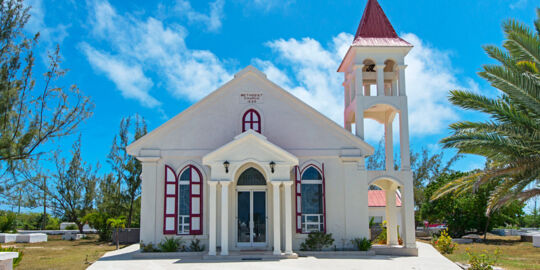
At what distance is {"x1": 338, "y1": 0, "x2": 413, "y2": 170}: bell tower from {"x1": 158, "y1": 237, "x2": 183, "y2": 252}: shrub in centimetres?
778

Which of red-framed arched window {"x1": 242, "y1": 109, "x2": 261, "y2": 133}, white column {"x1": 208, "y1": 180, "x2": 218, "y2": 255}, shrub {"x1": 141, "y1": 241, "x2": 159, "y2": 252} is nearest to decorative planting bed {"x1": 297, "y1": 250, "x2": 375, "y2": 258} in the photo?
white column {"x1": 208, "y1": 180, "x2": 218, "y2": 255}

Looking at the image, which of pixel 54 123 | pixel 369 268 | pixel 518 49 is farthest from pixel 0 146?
pixel 518 49

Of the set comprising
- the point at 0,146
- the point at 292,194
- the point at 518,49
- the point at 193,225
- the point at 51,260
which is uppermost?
the point at 518,49

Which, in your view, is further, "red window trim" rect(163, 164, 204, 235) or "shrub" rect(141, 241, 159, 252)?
"red window trim" rect(163, 164, 204, 235)

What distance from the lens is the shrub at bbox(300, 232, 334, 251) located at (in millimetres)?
16984

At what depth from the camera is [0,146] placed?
14.0 m

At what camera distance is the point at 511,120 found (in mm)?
12625

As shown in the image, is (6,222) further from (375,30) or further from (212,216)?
(375,30)

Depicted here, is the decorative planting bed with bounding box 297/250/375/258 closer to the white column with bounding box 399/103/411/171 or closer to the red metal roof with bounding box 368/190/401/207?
the white column with bounding box 399/103/411/171

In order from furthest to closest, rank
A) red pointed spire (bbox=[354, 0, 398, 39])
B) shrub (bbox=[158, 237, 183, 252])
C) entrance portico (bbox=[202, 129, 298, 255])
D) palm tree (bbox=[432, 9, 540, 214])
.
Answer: red pointed spire (bbox=[354, 0, 398, 39]), shrub (bbox=[158, 237, 183, 252]), entrance portico (bbox=[202, 129, 298, 255]), palm tree (bbox=[432, 9, 540, 214])

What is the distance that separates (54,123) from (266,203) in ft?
24.6

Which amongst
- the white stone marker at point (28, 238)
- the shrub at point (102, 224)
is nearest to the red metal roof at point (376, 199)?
the shrub at point (102, 224)

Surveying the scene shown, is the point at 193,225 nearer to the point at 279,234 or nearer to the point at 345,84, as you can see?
the point at 279,234

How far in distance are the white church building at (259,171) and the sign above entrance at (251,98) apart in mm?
38
